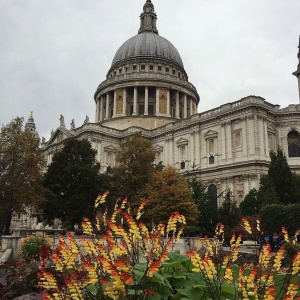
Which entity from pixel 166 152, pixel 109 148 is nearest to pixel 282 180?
pixel 166 152

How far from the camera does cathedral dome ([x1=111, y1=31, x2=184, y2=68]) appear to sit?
86562 millimetres

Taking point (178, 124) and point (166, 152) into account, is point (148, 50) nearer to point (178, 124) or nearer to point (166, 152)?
point (178, 124)

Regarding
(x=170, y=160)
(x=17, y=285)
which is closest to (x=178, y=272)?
(x=17, y=285)

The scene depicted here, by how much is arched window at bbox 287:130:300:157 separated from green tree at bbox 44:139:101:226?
29.4 meters

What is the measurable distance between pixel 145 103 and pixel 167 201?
144 feet

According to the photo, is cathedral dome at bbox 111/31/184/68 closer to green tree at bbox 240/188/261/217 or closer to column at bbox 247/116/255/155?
column at bbox 247/116/255/155

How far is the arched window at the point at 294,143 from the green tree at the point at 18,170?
118 feet

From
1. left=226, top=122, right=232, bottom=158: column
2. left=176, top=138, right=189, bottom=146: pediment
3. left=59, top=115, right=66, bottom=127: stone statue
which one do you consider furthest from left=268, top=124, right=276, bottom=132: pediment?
left=59, top=115, right=66, bottom=127: stone statue

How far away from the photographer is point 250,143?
50188 mm

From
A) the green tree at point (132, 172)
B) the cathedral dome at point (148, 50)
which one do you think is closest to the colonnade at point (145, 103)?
the cathedral dome at point (148, 50)

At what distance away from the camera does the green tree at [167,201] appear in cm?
3506

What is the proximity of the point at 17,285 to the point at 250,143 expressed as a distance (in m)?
45.1

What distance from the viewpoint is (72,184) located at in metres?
39.7

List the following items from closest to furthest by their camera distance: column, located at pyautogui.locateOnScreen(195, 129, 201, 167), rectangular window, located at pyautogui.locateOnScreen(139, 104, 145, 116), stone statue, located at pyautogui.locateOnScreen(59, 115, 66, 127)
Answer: column, located at pyautogui.locateOnScreen(195, 129, 201, 167) < stone statue, located at pyautogui.locateOnScreen(59, 115, 66, 127) < rectangular window, located at pyautogui.locateOnScreen(139, 104, 145, 116)
